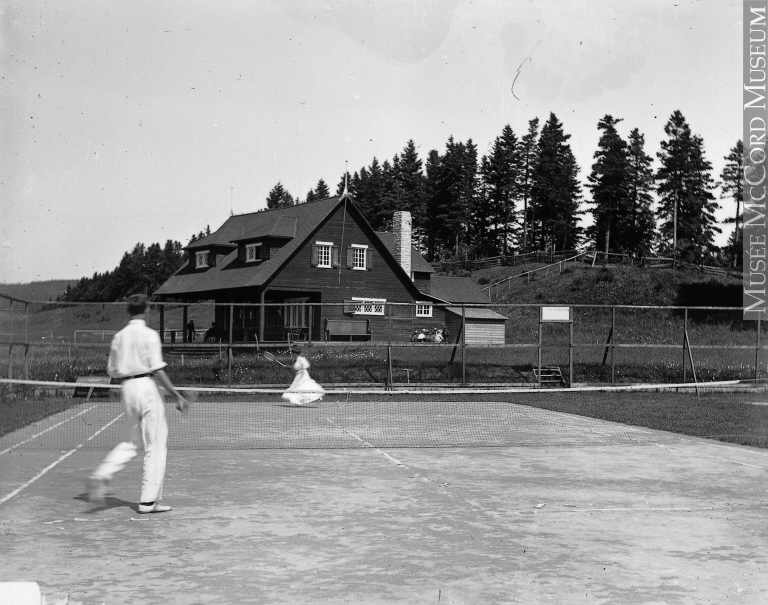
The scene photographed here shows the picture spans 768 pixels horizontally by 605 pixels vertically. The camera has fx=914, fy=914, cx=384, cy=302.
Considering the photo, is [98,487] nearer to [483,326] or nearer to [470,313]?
[470,313]

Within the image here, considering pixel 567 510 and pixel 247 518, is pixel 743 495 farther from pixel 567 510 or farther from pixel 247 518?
pixel 247 518

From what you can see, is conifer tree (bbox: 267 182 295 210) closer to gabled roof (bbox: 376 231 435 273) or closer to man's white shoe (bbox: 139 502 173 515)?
gabled roof (bbox: 376 231 435 273)

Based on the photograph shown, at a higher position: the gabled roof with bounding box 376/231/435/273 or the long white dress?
the gabled roof with bounding box 376/231/435/273

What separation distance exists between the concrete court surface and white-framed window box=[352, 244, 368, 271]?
36504mm

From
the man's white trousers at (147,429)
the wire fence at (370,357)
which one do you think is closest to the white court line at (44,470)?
the man's white trousers at (147,429)

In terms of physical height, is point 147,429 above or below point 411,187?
below

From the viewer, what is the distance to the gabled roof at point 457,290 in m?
65.3

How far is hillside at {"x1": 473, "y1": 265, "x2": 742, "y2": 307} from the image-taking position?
60.5 m

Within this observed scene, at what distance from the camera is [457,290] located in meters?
66.7

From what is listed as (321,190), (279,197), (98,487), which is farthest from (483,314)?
(279,197)

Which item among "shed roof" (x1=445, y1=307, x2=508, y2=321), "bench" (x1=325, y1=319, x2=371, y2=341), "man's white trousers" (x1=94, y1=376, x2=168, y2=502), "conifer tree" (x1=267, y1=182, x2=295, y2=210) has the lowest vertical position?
"man's white trousers" (x1=94, y1=376, x2=168, y2=502)

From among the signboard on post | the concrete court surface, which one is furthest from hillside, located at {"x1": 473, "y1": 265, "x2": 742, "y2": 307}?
the concrete court surface

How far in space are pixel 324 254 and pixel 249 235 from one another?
4.49 meters

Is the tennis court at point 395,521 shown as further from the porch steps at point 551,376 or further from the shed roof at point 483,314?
the shed roof at point 483,314
